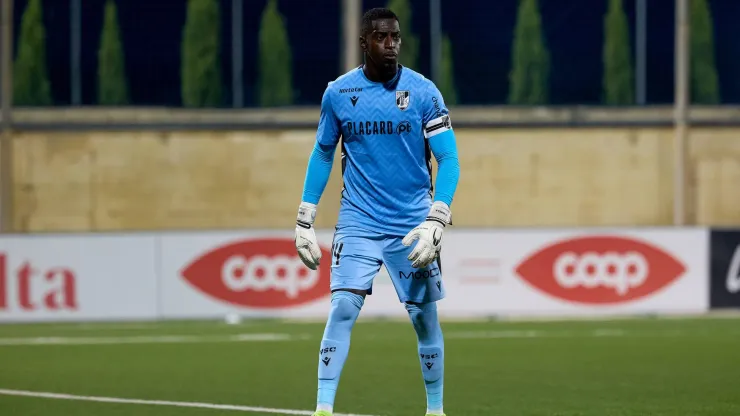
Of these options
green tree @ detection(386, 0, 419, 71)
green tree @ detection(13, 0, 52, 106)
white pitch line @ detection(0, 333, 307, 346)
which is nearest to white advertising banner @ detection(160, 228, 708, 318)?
white pitch line @ detection(0, 333, 307, 346)

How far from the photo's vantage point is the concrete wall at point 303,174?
97.7 feet

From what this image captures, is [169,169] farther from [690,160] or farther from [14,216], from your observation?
[690,160]

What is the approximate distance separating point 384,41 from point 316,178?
2.80 ft

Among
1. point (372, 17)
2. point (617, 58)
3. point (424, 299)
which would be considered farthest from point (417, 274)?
point (617, 58)

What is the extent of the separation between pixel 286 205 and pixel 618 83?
25.2ft

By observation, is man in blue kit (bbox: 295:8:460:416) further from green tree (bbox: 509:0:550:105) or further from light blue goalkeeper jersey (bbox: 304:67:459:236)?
green tree (bbox: 509:0:550:105)

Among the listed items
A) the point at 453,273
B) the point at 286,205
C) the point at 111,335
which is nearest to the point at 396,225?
the point at 111,335

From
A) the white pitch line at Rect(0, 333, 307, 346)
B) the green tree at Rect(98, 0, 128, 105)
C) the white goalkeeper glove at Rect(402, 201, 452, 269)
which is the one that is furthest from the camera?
the green tree at Rect(98, 0, 128, 105)

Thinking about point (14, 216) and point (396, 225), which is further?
point (14, 216)

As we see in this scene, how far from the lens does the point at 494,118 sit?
99.1 ft

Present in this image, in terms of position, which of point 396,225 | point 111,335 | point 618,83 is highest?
point 618,83

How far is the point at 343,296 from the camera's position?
7.50m

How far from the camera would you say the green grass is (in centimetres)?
957

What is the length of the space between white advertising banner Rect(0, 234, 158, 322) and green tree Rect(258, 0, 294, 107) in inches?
519
